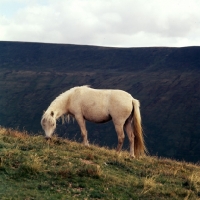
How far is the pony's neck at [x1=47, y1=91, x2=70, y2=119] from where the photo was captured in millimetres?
12102

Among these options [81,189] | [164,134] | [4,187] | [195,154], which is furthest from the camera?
[164,134]

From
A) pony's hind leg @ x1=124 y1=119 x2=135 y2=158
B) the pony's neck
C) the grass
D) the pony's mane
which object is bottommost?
the grass

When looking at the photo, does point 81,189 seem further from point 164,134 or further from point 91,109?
point 164,134

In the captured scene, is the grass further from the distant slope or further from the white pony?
the distant slope

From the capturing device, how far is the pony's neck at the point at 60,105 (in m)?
12.1

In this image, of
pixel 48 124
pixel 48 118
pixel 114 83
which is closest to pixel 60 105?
pixel 48 118

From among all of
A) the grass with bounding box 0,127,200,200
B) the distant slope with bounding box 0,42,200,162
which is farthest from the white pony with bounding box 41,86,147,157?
the distant slope with bounding box 0,42,200,162

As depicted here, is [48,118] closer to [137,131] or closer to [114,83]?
[137,131]

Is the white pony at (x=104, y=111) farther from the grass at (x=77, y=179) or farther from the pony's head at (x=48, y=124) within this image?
the grass at (x=77, y=179)

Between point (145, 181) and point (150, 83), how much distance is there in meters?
86.1

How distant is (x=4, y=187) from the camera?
587 cm

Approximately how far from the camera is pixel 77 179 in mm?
6664

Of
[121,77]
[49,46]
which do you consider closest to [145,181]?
[121,77]

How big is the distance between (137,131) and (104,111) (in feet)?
4.48
